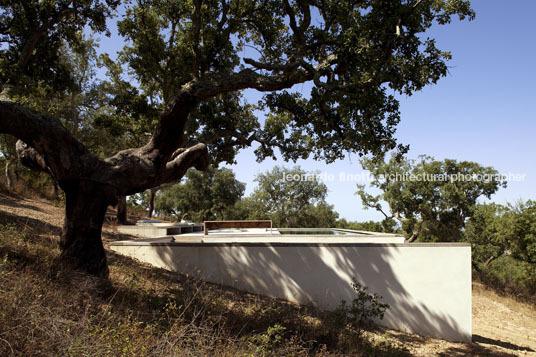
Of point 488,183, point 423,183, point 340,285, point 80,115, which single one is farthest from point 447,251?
point 80,115

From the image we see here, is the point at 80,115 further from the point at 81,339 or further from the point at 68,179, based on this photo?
the point at 81,339

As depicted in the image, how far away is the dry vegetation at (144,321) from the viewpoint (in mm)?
2889

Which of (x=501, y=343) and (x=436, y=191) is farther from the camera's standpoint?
(x=436, y=191)

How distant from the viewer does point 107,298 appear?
485 cm

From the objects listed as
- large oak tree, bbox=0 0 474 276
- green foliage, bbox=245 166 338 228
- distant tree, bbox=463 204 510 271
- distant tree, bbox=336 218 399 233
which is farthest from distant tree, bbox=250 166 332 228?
large oak tree, bbox=0 0 474 276

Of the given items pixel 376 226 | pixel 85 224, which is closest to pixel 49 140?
pixel 85 224

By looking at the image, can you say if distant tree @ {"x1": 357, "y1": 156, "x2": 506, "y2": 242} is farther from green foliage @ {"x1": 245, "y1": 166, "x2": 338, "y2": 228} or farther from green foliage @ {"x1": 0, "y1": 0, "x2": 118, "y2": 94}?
green foliage @ {"x1": 0, "y1": 0, "x2": 118, "y2": 94}

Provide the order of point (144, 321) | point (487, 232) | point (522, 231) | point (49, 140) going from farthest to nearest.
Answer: point (487, 232) < point (522, 231) < point (49, 140) < point (144, 321)

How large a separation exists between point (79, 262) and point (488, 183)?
26.7 meters

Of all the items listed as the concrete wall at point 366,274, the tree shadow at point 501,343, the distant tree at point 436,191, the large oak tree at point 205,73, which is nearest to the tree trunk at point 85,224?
the large oak tree at point 205,73

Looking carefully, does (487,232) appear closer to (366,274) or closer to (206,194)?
(366,274)

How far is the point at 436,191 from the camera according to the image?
23.1 metres

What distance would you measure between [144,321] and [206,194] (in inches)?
1142

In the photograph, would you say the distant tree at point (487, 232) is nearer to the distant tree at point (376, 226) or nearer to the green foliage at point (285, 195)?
the distant tree at point (376, 226)
